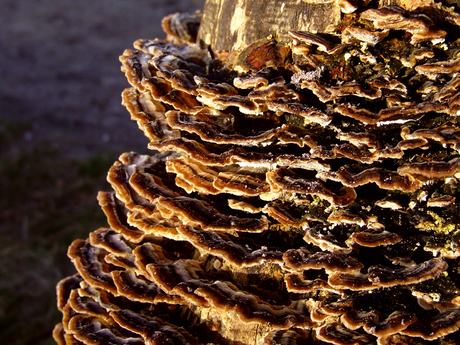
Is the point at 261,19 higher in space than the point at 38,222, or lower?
higher

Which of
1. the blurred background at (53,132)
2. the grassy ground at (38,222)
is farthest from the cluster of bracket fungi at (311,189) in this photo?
the blurred background at (53,132)

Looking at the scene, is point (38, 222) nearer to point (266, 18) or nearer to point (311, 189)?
point (266, 18)

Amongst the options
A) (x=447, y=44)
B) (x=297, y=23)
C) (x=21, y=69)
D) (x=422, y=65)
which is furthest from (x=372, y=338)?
(x=21, y=69)

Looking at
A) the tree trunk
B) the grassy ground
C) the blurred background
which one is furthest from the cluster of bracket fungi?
the blurred background

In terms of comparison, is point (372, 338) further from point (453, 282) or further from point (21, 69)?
point (21, 69)

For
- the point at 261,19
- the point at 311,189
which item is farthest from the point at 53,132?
A: the point at 311,189

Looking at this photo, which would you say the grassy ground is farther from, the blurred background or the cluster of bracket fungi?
the cluster of bracket fungi
